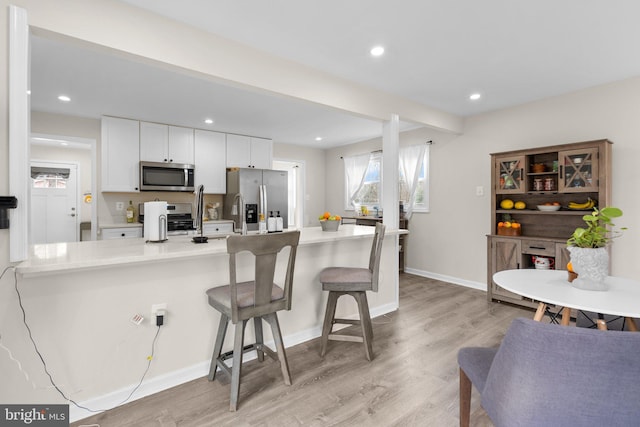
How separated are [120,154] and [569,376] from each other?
4957 mm

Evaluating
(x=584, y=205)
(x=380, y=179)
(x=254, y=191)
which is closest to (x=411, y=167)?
(x=380, y=179)

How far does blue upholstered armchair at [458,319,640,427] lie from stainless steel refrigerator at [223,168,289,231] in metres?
4.06

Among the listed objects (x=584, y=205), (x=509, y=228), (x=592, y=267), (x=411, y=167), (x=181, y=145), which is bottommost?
(x=592, y=267)

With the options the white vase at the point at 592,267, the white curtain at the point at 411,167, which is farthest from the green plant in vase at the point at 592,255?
the white curtain at the point at 411,167

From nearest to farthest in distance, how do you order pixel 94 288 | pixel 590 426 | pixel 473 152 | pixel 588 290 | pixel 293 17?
pixel 590 426 < pixel 588 290 < pixel 94 288 < pixel 293 17 < pixel 473 152

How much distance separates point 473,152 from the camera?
430 centimetres

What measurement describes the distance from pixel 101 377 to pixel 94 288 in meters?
0.51

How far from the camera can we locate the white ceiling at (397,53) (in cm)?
200

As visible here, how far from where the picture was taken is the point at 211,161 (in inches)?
197

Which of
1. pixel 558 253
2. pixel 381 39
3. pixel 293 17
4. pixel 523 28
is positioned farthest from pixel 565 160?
pixel 293 17

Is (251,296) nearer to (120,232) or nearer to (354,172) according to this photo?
(120,232)

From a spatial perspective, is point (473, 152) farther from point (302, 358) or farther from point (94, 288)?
point (94, 288)

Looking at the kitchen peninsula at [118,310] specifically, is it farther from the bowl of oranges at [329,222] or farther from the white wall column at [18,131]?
the bowl of oranges at [329,222]

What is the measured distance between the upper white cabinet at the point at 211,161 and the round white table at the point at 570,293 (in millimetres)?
4285
